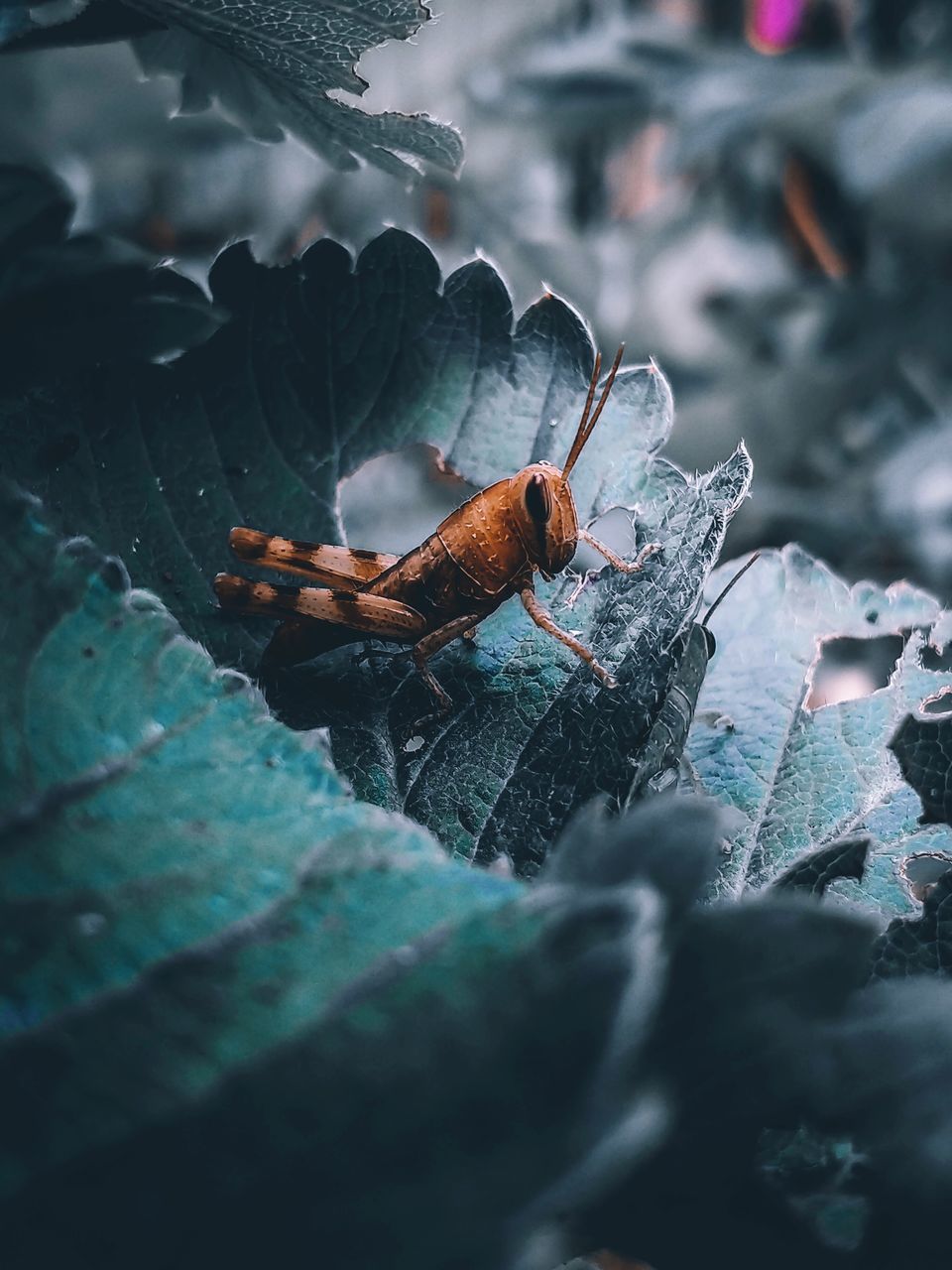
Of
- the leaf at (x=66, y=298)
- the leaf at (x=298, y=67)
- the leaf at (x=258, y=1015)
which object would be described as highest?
the leaf at (x=298, y=67)

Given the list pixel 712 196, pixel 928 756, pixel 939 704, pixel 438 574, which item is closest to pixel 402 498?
pixel 438 574

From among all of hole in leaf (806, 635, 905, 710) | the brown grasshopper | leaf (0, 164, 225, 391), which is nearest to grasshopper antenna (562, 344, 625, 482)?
the brown grasshopper

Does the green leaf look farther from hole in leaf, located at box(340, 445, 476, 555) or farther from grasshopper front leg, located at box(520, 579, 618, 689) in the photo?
hole in leaf, located at box(340, 445, 476, 555)

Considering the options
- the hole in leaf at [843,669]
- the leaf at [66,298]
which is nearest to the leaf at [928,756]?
the leaf at [66,298]

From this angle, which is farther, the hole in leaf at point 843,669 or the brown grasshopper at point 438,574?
the hole in leaf at point 843,669

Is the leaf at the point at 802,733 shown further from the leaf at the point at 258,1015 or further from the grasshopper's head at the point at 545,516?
the leaf at the point at 258,1015

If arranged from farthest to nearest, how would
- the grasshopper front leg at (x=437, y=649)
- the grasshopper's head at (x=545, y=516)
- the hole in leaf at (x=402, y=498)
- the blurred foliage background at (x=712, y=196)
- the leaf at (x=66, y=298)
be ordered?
1. the blurred foliage background at (x=712, y=196)
2. the hole in leaf at (x=402, y=498)
3. the grasshopper's head at (x=545, y=516)
4. the grasshopper front leg at (x=437, y=649)
5. the leaf at (x=66, y=298)

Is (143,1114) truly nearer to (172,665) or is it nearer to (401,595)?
(172,665)
